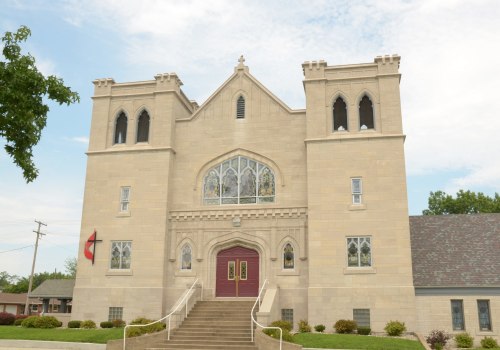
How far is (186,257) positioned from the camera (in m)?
27.9

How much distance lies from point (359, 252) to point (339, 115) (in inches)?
296

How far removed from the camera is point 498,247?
26.8 m

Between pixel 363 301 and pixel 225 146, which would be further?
pixel 225 146

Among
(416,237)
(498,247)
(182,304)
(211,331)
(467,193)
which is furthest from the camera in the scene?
(467,193)

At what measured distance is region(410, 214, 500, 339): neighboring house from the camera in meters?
24.2

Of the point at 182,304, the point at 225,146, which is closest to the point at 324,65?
the point at 225,146

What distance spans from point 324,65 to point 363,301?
12.6m

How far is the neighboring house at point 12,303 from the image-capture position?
64825 millimetres

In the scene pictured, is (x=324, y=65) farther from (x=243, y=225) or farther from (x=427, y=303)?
(x=427, y=303)

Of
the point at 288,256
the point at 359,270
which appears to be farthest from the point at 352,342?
the point at 288,256

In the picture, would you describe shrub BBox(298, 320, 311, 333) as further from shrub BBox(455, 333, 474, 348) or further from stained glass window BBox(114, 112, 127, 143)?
stained glass window BBox(114, 112, 127, 143)

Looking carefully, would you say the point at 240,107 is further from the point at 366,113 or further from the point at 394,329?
the point at 394,329

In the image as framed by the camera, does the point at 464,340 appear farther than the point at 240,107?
No

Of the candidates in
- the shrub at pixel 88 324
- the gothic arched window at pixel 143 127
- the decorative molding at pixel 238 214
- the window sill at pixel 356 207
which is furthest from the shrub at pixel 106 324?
the window sill at pixel 356 207
